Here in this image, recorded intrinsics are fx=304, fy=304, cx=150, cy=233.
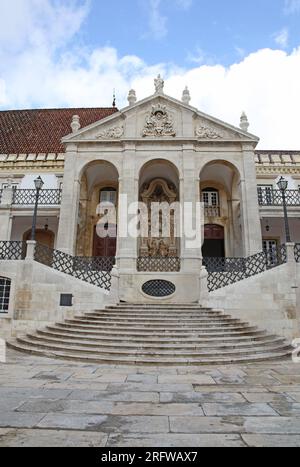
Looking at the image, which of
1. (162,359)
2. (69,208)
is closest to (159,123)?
(69,208)

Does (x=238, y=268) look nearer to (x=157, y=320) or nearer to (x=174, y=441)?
(x=157, y=320)

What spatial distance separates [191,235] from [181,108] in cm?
821

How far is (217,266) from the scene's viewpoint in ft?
47.0

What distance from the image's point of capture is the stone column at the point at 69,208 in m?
16.6

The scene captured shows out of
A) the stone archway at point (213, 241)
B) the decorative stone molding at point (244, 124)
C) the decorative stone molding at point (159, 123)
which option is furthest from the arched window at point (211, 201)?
the decorative stone molding at point (159, 123)

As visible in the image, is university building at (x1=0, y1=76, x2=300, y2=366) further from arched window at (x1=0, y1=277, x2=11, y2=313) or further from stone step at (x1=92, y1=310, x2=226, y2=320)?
stone step at (x1=92, y1=310, x2=226, y2=320)

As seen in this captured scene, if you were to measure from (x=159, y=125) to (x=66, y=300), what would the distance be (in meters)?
11.8

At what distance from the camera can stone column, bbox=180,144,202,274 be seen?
51.7 feet

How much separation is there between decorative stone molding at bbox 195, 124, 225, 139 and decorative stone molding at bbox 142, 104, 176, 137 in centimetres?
152

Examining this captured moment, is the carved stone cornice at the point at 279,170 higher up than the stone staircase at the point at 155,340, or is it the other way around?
the carved stone cornice at the point at 279,170

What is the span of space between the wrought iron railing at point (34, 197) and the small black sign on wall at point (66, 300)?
8273 mm

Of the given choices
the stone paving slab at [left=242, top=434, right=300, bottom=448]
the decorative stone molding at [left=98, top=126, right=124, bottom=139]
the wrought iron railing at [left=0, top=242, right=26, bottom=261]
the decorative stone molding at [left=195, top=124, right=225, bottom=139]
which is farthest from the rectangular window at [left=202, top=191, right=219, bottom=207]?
the stone paving slab at [left=242, top=434, right=300, bottom=448]

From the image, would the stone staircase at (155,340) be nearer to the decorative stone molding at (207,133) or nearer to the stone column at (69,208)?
the stone column at (69,208)

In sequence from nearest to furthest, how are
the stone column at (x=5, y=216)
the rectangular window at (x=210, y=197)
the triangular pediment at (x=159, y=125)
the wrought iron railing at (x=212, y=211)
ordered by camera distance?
1. the triangular pediment at (x=159, y=125)
2. the stone column at (x=5, y=216)
3. the wrought iron railing at (x=212, y=211)
4. the rectangular window at (x=210, y=197)
